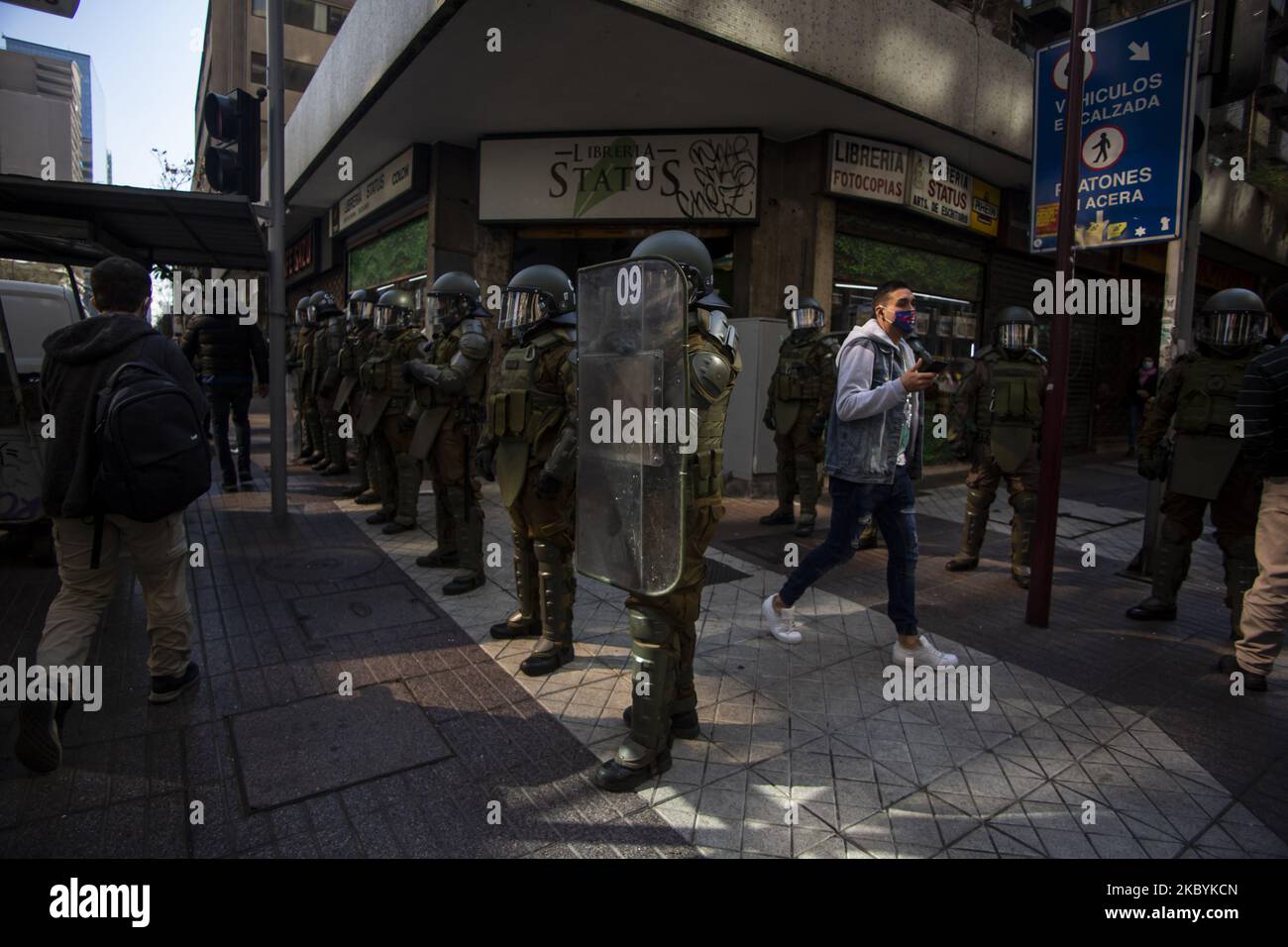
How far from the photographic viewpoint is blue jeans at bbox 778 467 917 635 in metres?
3.82

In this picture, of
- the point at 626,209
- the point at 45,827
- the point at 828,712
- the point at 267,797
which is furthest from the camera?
the point at 626,209

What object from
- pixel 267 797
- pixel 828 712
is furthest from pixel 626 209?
pixel 267 797

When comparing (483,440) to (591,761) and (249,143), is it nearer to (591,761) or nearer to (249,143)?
(591,761)

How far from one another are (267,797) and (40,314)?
5.24m

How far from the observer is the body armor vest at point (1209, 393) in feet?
14.3

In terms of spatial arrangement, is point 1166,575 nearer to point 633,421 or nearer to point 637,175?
point 633,421

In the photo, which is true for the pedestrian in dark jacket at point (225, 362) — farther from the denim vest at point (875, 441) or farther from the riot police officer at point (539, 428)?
the denim vest at point (875, 441)

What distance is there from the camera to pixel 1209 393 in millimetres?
4434

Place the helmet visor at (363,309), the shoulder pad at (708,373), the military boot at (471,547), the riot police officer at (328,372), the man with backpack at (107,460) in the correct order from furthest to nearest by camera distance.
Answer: the riot police officer at (328,372), the helmet visor at (363,309), the military boot at (471,547), the man with backpack at (107,460), the shoulder pad at (708,373)

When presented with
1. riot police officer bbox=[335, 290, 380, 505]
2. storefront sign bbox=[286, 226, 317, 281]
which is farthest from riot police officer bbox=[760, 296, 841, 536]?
storefront sign bbox=[286, 226, 317, 281]

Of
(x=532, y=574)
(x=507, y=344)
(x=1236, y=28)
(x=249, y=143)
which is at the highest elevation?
(x=1236, y=28)

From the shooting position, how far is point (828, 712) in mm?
3412

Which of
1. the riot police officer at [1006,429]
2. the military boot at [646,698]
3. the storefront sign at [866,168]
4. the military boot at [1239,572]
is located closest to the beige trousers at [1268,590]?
the military boot at [1239,572]

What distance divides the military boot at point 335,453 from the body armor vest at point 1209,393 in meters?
8.91
